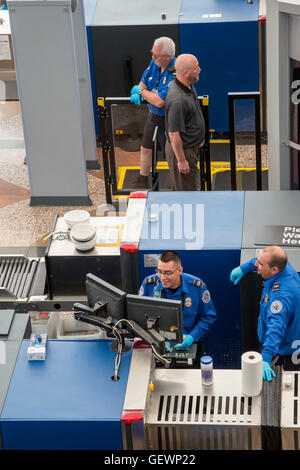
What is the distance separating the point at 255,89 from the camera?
1141 cm

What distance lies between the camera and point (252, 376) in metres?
4.68

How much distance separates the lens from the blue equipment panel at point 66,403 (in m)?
4.64

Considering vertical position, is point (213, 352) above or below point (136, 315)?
below

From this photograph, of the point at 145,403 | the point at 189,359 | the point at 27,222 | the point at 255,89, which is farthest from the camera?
the point at 255,89

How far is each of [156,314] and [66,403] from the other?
2.61 ft

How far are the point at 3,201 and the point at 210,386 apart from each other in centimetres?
646

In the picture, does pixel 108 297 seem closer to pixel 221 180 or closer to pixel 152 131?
pixel 152 131

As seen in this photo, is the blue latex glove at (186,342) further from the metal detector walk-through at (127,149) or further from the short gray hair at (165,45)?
the short gray hair at (165,45)

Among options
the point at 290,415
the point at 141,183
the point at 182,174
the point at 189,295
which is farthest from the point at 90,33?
the point at 290,415

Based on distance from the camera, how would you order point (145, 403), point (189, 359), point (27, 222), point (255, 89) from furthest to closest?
1. point (255, 89)
2. point (27, 222)
3. point (189, 359)
4. point (145, 403)

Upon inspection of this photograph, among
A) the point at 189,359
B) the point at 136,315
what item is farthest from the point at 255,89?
the point at 136,315

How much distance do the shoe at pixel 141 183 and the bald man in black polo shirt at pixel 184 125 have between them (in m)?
0.65

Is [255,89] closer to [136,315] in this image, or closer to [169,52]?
[169,52]

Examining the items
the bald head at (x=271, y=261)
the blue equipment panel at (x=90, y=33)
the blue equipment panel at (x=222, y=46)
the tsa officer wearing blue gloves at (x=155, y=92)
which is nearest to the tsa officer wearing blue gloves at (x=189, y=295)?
the bald head at (x=271, y=261)
